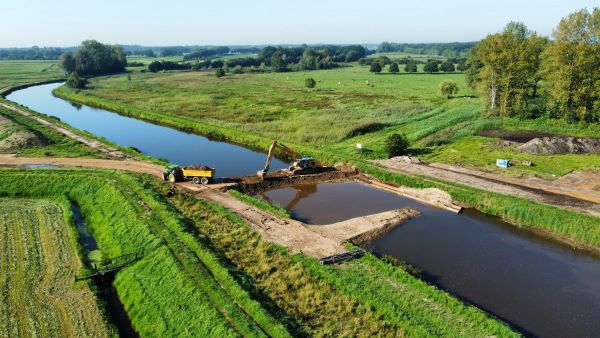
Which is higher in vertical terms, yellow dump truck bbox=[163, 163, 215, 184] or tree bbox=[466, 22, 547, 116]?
tree bbox=[466, 22, 547, 116]

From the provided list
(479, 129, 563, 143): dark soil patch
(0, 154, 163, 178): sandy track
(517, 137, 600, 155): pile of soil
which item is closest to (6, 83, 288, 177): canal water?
(0, 154, 163, 178): sandy track

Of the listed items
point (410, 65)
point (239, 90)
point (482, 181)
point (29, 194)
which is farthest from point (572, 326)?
point (410, 65)

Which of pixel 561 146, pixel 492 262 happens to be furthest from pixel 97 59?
pixel 492 262

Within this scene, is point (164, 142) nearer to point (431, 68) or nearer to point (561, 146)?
point (561, 146)

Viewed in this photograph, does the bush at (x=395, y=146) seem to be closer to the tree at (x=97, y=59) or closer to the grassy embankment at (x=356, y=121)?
the grassy embankment at (x=356, y=121)

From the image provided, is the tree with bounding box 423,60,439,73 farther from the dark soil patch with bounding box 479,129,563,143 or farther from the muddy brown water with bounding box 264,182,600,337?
the muddy brown water with bounding box 264,182,600,337
